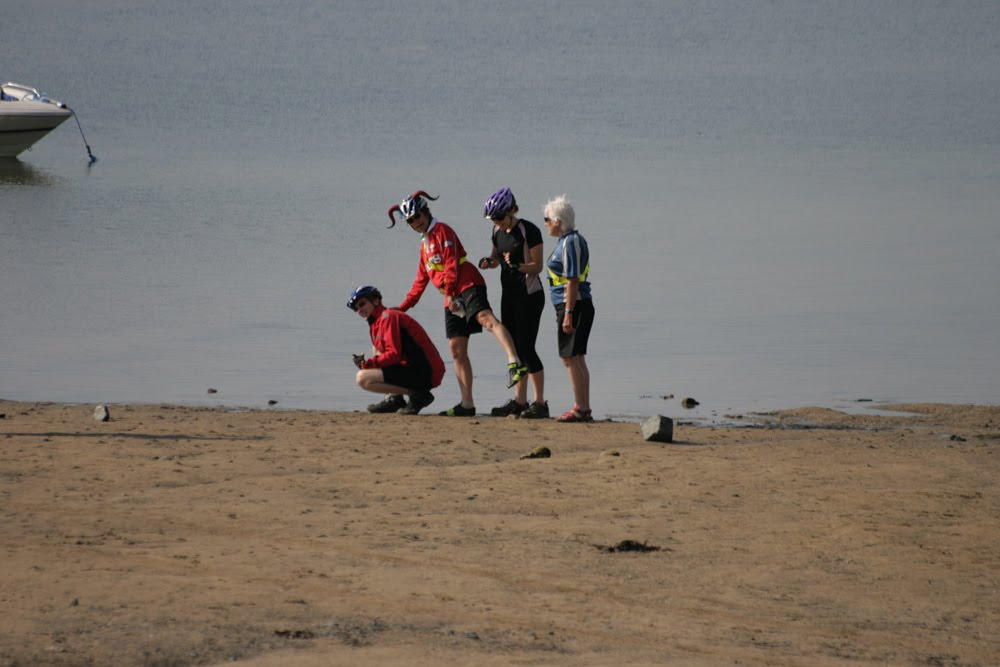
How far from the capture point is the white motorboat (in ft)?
99.5

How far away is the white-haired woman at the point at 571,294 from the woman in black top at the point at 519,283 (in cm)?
17

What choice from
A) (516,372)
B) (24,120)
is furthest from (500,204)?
(24,120)

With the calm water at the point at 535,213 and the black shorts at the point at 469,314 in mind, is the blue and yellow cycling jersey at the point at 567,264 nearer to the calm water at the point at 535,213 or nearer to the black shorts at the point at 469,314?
the black shorts at the point at 469,314

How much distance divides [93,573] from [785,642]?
2.65m

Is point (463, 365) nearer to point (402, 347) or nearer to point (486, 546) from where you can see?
point (402, 347)

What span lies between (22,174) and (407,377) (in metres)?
20.1

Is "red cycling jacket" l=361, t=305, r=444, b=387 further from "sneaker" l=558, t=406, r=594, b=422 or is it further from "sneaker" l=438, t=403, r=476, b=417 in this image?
"sneaker" l=558, t=406, r=594, b=422

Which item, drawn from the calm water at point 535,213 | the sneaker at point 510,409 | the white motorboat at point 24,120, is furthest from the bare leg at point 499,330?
the white motorboat at point 24,120

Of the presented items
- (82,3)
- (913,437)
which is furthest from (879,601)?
(82,3)

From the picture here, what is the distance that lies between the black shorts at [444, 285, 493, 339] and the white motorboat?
22.0 m

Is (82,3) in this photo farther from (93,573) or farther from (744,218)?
(93,573)

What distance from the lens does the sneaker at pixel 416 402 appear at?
1058cm

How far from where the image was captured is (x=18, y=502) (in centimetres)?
734

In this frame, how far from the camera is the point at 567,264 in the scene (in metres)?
9.93
